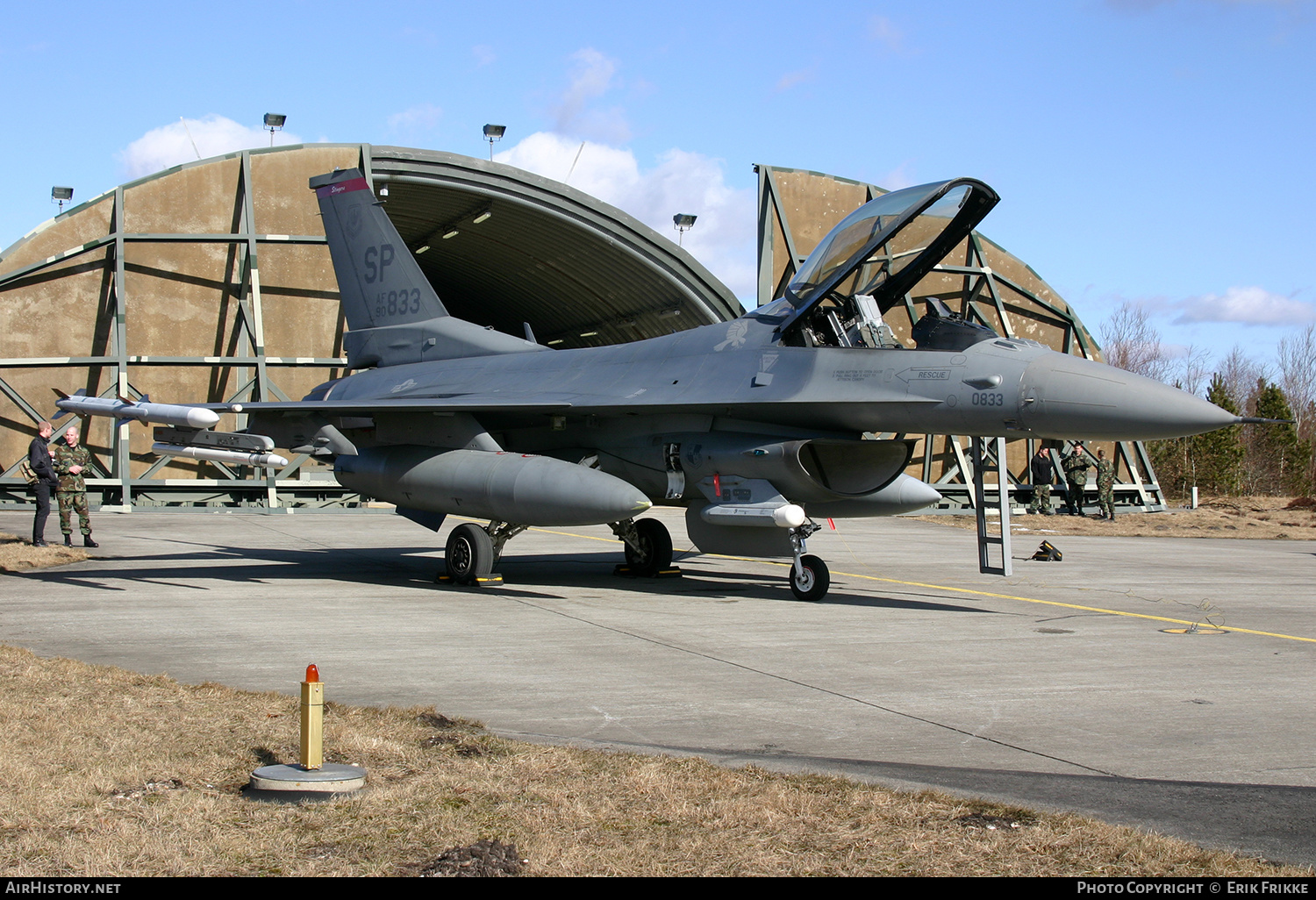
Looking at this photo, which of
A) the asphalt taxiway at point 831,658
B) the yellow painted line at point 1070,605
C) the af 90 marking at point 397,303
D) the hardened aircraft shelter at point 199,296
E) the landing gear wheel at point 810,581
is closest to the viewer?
the asphalt taxiway at point 831,658

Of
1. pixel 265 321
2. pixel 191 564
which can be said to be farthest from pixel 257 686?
pixel 265 321

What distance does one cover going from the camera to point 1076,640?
29.6 ft

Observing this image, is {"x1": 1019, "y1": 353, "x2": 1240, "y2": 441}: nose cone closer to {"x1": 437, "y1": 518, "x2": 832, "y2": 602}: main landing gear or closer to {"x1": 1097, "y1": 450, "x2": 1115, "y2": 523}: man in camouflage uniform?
{"x1": 437, "y1": 518, "x2": 832, "y2": 602}: main landing gear

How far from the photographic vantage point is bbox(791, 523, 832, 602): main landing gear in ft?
37.4

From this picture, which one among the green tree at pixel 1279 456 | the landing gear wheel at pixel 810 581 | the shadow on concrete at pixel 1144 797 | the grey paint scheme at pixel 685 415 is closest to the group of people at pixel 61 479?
the grey paint scheme at pixel 685 415

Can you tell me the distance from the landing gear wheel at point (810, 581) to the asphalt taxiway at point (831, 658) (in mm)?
214

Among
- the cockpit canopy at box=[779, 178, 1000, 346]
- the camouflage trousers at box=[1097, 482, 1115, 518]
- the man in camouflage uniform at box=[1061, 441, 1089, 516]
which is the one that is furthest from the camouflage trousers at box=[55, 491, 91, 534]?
the camouflage trousers at box=[1097, 482, 1115, 518]

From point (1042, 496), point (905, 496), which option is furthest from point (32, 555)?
point (1042, 496)

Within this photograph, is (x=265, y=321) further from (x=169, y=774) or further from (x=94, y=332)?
(x=169, y=774)

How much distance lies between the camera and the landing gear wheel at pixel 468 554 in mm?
12602

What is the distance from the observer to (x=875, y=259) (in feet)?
36.9

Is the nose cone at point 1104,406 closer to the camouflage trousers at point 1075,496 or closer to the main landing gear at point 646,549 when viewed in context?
the main landing gear at point 646,549

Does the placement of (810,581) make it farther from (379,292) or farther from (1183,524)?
(1183,524)

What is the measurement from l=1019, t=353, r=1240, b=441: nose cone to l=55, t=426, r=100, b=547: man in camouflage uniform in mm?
13339
